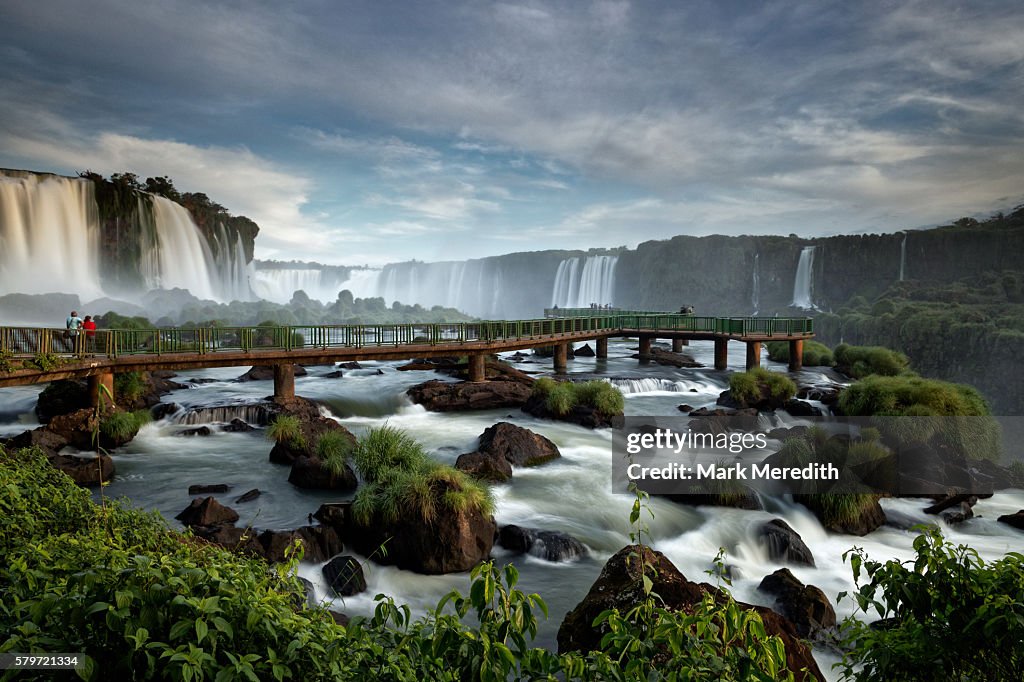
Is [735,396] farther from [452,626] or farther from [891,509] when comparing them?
[452,626]

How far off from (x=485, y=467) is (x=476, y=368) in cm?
1224

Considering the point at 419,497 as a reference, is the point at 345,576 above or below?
below

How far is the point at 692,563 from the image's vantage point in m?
11.4

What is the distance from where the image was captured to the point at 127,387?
21.9 metres

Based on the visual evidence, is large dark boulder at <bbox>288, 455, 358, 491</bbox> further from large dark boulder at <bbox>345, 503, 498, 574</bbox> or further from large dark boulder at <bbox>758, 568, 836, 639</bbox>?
large dark boulder at <bbox>758, 568, 836, 639</bbox>

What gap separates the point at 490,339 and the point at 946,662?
25118 millimetres

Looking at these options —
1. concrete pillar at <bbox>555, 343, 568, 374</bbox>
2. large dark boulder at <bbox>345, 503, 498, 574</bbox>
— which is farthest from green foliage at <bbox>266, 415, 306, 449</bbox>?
concrete pillar at <bbox>555, 343, 568, 374</bbox>

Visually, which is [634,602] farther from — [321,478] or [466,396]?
[466,396]

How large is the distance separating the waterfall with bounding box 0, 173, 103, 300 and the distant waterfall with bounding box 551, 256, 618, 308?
6961 cm

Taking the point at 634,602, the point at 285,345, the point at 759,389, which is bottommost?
the point at 759,389

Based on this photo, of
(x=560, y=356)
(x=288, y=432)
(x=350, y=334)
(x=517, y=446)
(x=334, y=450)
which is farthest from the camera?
(x=560, y=356)

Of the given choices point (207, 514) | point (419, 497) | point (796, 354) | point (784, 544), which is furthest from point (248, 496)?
point (796, 354)

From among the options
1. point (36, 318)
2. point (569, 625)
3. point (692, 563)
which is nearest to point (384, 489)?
point (569, 625)

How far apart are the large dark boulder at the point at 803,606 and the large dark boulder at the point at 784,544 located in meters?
1.91
